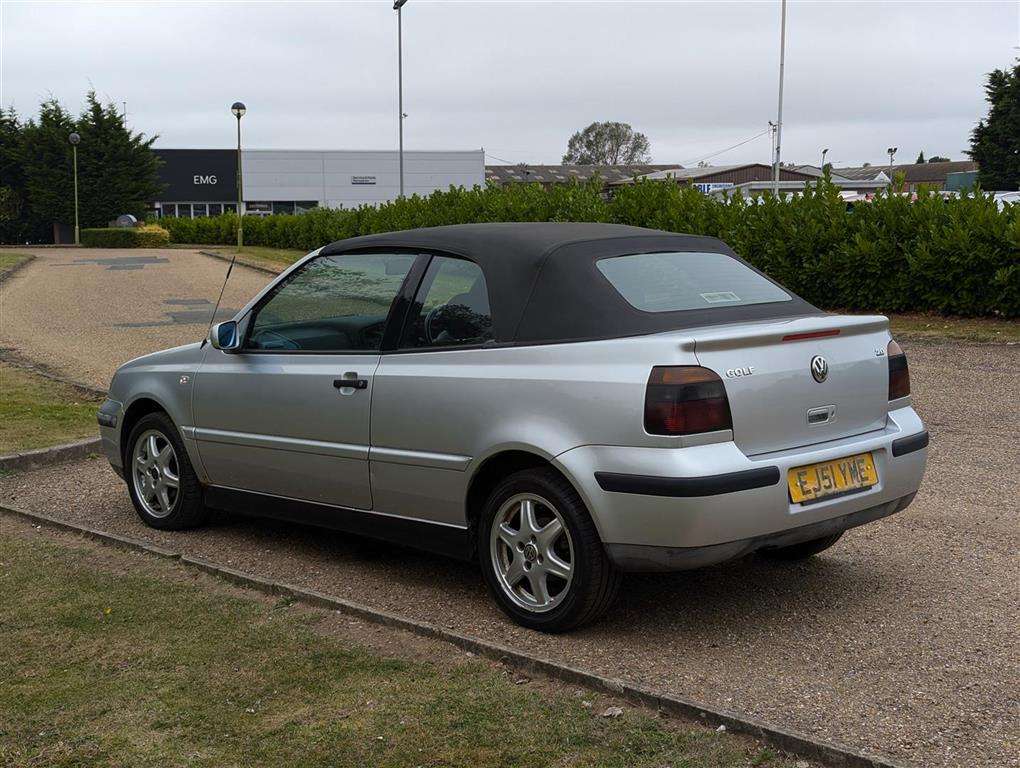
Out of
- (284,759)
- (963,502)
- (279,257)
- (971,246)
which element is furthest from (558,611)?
(279,257)

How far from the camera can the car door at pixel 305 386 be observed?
5.70 meters

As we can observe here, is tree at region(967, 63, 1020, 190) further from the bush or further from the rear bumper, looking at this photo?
the rear bumper

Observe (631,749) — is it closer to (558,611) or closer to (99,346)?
(558,611)

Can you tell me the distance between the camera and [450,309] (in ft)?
17.9

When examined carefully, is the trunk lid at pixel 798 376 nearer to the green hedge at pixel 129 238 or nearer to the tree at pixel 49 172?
the green hedge at pixel 129 238

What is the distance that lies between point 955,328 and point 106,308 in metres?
14.0

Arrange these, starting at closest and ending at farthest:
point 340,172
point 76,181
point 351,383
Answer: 1. point 351,383
2. point 76,181
3. point 340,172

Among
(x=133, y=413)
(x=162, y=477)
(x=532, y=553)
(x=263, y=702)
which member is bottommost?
(x=263, y=702)

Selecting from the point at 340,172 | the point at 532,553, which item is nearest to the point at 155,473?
the point at 532,553

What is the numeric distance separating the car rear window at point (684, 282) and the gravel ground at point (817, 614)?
132 centimetres

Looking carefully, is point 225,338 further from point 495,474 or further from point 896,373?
point 896,373

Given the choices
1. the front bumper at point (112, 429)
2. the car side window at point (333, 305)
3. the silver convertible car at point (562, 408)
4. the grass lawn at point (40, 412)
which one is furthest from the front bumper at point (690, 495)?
the grass lawn at point (40, 412)

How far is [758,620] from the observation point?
201 inches

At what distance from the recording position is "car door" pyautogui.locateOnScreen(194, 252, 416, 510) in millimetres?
5695
